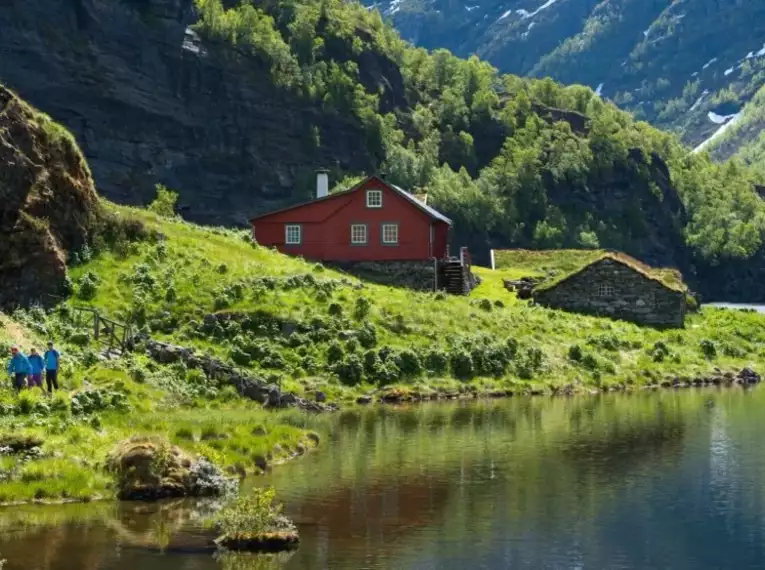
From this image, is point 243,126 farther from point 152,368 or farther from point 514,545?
point 514,545

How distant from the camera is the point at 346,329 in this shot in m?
65.4

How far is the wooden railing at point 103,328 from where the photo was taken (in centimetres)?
5572

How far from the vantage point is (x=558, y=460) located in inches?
1660

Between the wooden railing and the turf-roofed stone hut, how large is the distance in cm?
3632

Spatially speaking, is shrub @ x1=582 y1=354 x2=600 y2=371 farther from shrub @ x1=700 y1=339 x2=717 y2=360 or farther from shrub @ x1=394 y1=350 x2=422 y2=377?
shrub @ x1=394 y1=350 x2=422 y2=377

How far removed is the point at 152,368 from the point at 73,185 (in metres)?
16.1

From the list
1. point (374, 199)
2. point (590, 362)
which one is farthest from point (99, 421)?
point (374, 199)

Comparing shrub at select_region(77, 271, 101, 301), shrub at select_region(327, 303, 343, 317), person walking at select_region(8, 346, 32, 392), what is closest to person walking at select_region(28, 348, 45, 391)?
person walking at select_region(8, 346, 32, 392)

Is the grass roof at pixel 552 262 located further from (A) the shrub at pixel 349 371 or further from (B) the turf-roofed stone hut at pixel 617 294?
(A) the shrub at pixel 349 371

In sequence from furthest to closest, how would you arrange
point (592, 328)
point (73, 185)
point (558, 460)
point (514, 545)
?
point (592, 328)
point (73, 185)
point (558, 460)
point (514, 545)

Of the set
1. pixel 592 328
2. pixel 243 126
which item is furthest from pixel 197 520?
pixel 243 126

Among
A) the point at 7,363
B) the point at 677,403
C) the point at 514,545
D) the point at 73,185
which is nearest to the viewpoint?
the point at 514,545

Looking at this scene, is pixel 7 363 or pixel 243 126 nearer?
pixel 7 363

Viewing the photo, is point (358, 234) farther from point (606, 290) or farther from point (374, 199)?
point (606, 290)
